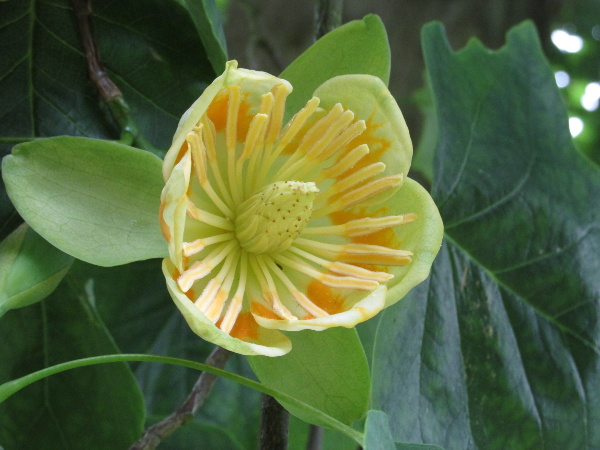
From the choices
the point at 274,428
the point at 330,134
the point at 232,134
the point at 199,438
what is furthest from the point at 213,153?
the point at 199,438

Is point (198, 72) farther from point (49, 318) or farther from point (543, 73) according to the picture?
point (543, 73)

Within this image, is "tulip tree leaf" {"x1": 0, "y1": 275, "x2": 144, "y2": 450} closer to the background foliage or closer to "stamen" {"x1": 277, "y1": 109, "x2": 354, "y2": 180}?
the background foliage

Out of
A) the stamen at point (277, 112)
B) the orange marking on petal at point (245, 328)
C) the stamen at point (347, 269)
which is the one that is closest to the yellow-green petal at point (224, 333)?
the orange marking on petal at point (245, 328)

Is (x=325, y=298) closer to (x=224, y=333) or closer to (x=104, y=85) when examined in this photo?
(x=224, y=333)

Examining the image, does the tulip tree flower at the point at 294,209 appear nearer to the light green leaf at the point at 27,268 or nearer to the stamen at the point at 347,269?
the stamen at the point at 347,269

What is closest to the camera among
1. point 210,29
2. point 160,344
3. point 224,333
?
point 224,333

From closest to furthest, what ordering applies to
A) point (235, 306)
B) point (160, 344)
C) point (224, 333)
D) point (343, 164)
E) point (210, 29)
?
point (224, 333) < point (235, 306) < point (343, 164) < point (210, 29) < point (160, 344)

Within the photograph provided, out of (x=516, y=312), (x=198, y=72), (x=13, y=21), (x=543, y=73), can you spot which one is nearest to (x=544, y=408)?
(x=516, y=312)
